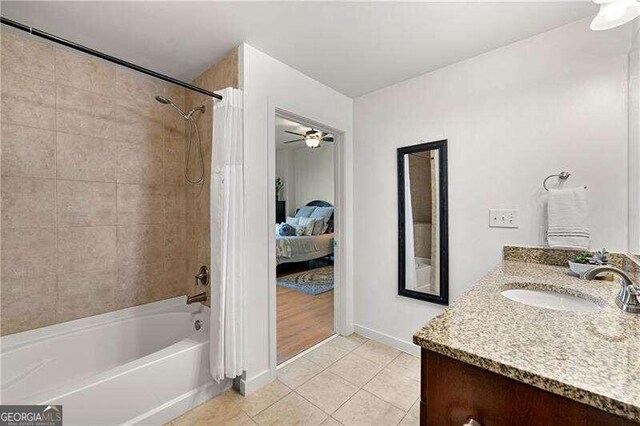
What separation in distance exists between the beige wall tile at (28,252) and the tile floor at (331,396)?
1.32 m

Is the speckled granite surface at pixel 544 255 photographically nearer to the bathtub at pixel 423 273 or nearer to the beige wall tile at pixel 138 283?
the bathtub at pixel 423 273

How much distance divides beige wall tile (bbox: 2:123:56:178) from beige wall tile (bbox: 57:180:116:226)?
13 cm

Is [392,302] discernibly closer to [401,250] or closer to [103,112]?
[401,250]

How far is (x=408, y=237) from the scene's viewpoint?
7.59 ft

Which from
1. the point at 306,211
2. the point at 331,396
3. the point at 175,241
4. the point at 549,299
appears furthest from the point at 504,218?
the point at 306,211

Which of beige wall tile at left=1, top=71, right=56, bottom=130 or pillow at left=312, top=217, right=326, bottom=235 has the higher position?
beige wall tile at left=1, top=71, right=56, bottom=130

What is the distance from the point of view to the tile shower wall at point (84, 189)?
1685 mm

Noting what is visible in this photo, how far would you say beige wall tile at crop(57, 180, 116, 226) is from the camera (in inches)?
72.8

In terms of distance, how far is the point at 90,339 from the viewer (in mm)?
1894

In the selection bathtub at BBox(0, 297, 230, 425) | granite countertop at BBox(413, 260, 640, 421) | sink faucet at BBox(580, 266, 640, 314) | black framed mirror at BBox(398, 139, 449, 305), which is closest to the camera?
granite countertop at BBox(413, 260, 640, 421)

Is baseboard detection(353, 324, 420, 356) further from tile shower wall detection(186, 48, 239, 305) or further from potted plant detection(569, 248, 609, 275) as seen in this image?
tile shower wall detection(186, 48, 239, 305)

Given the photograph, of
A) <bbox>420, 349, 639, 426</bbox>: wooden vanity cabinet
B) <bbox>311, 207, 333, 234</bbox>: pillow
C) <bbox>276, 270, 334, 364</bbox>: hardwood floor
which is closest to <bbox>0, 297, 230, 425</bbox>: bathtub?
<bbox>276, 270, 334, 364</bbox>: hardwood floor

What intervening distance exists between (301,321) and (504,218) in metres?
2.11

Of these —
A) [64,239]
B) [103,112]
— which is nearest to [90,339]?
[64,239]
